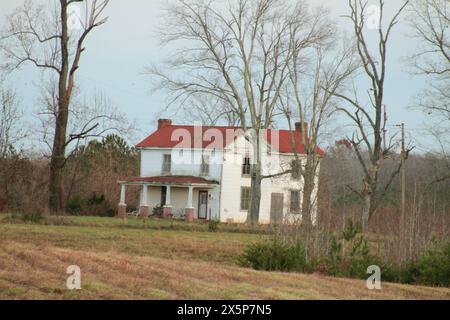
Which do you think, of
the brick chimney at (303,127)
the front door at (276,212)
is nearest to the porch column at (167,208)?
the front door at (276,212)

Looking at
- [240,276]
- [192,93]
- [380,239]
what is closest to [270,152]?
[192,93]

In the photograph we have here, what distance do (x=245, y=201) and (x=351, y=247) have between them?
35.6 metres

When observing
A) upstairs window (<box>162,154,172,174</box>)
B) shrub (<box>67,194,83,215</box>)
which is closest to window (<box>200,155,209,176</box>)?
upstairs window (<box>162,154,172,174</box>)

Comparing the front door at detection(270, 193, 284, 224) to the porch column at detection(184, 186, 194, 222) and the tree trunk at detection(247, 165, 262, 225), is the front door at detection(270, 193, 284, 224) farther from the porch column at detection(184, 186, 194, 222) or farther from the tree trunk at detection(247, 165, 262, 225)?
the porch column at detection(184, 186, 194, 222)

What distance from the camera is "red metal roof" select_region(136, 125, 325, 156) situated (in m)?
57.1

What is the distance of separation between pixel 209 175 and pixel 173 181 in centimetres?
294

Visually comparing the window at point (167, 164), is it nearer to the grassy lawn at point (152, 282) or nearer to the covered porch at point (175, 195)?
the covered porch at point (175, 195)

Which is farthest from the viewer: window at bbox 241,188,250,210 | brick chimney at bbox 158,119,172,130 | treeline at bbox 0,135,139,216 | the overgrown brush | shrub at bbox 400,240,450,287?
brick chimney at bbox 158,119,172,130

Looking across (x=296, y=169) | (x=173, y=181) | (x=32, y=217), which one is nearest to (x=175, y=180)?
(x=173, y=181)

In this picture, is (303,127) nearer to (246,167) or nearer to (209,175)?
(246,167)

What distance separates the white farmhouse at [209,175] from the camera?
181 feet

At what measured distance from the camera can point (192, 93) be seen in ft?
165

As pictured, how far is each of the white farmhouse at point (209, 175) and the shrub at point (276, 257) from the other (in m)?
34.1
